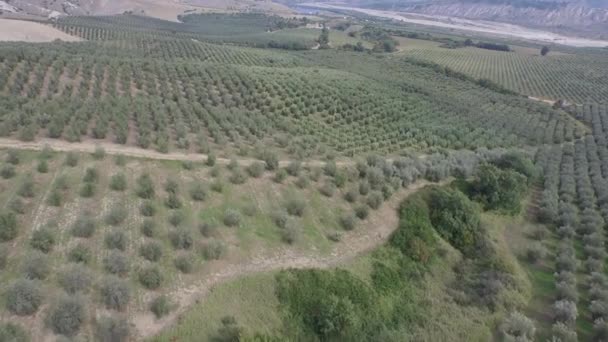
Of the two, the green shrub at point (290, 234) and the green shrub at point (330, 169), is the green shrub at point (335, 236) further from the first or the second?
the green shrub at point (330, 169)

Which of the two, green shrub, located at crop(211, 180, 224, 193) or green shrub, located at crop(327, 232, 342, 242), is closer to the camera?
green shrub, located at crop(327, 232, 342, 242)

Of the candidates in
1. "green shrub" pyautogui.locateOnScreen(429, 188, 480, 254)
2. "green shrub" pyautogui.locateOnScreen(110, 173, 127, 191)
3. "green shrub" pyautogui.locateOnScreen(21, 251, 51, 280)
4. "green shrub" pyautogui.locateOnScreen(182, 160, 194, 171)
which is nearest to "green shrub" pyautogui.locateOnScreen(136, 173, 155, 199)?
"green shrub" pyautogui.locateOnScreen(110, 173, 127, 191)

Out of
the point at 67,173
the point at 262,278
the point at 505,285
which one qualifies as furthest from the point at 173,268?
the point at 505,285

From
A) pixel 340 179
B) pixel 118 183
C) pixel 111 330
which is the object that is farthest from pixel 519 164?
pixel 111 330

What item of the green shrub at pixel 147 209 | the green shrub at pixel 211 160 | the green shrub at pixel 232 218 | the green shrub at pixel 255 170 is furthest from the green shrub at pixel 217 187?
Answer: the green shrub at pixel 147 209

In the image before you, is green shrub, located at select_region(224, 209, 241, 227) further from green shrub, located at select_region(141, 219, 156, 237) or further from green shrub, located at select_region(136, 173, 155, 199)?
green shrub, located at select_region(136, 173, 155, 199)

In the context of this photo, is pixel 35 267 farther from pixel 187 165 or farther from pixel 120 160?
pixel 187 165

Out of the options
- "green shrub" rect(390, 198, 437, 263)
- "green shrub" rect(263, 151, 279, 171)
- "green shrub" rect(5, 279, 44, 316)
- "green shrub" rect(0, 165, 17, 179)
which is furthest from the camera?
"green shrub" rect(263, 151, 279, 171)
